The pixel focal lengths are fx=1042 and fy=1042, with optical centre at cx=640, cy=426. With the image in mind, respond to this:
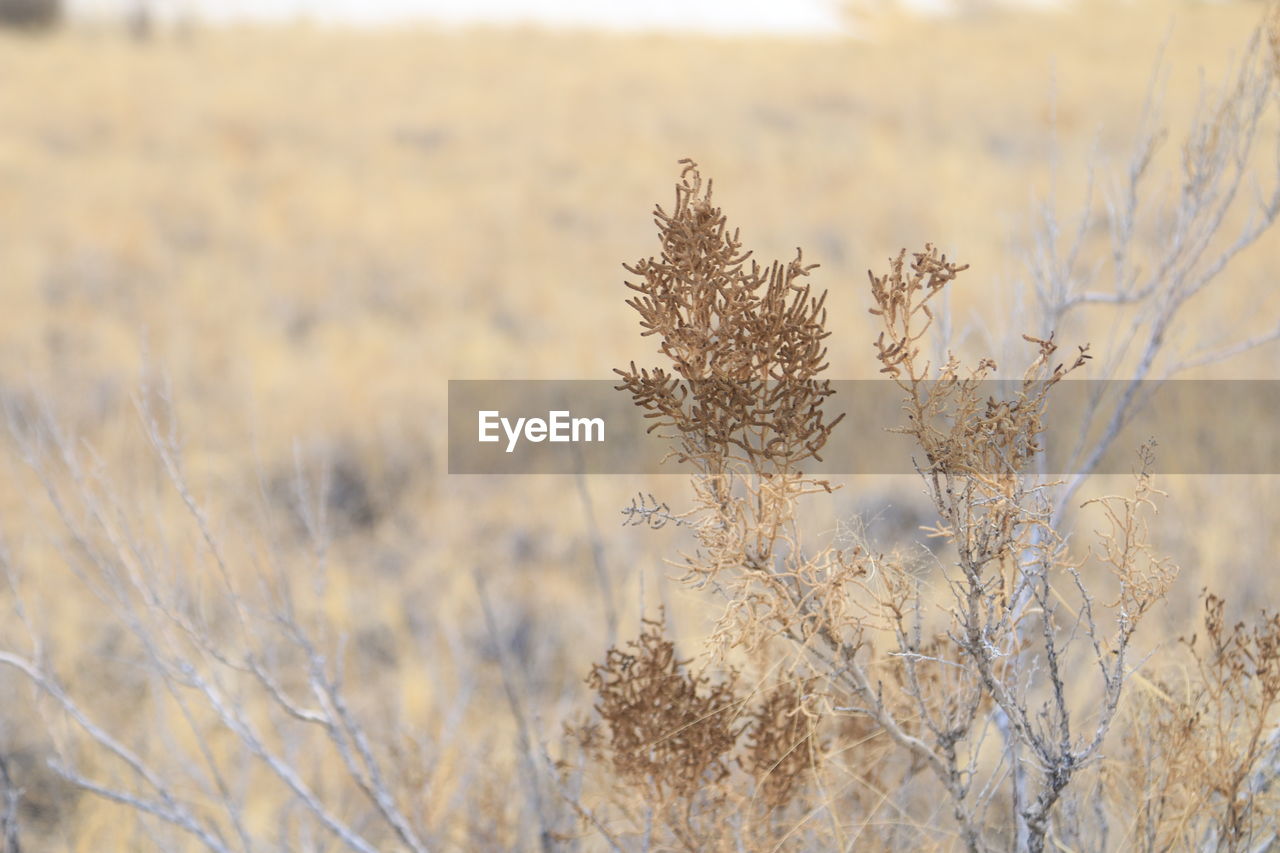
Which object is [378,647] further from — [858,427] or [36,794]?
[858,427]

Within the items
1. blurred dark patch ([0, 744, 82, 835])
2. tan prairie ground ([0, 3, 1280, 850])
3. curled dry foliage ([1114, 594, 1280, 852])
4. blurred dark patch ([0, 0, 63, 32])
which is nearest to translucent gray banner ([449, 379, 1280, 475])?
tan prairie ground ([0, 3, 1280, 850])

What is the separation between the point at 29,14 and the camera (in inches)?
589

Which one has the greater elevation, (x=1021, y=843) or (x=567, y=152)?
(x=567, y=152)

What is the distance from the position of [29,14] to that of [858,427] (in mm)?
14592

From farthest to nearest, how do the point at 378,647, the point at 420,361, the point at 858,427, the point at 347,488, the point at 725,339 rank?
the point at 420,361
the point at 858,427
the point at 347,488
the point at 378,647
the point at 725,339

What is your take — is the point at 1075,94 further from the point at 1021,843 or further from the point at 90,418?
the point at 1021,843

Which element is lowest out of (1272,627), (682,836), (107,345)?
(682,836)

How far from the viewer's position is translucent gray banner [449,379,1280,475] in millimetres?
5684

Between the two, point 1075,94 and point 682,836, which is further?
point 1075,94

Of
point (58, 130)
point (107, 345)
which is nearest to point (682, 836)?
point (107, 345)

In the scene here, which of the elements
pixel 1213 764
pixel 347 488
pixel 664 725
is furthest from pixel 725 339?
pixel 347 488

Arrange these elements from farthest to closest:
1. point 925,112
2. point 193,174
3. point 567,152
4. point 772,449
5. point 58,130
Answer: point 925,112 < point 567,152 < point 58,130 < point 193,174 < point 772,449

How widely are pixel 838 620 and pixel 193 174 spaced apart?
31.7ft

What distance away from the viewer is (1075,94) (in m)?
12.7
